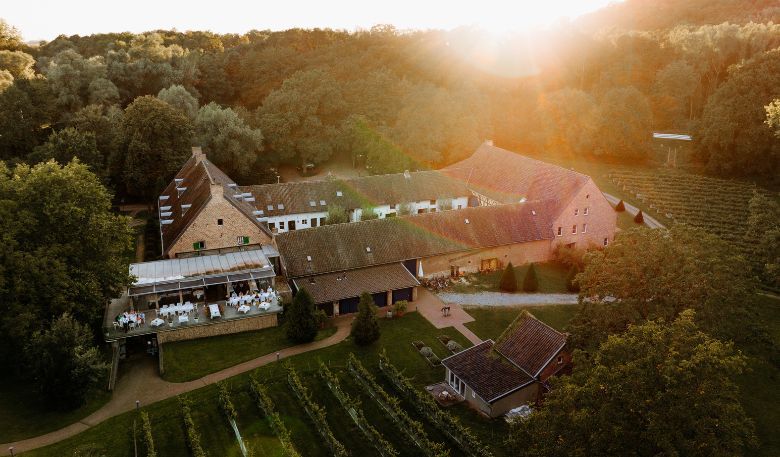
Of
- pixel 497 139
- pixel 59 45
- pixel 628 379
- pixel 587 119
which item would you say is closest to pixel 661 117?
pixel 587 119

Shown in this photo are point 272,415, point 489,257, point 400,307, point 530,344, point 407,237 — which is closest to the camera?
point 272,415

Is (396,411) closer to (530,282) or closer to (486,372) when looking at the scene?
(486,372)

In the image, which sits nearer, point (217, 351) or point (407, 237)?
point (217, 351)

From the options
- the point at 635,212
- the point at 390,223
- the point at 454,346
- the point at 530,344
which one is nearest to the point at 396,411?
the point at 454,346

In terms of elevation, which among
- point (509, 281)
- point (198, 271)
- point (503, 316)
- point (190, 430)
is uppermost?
point (198, 271)

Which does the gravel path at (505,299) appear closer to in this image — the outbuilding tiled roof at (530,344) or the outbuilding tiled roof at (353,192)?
the outbuilding tiled roof at (530,344)

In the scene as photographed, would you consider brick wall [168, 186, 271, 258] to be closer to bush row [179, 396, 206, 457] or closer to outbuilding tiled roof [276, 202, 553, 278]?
outbuilding tiled roof [276, 202, 553, 278]

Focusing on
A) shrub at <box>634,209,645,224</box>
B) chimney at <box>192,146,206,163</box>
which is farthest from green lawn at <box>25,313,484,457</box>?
shrub at <box>634,209,645,224</box>
